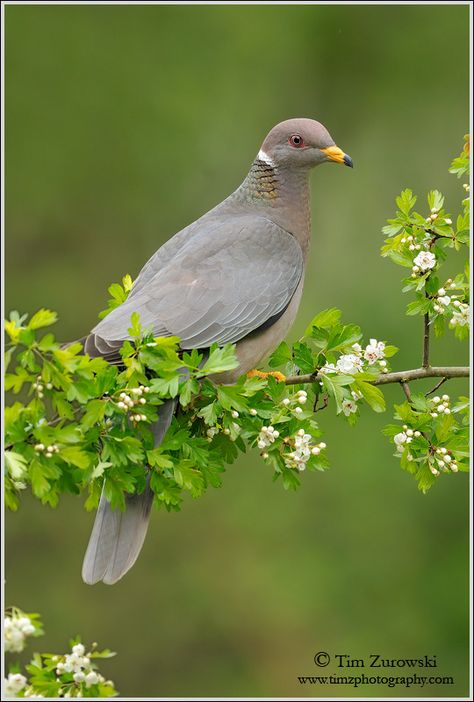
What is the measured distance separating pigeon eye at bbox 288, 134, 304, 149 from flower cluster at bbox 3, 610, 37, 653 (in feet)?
7.18

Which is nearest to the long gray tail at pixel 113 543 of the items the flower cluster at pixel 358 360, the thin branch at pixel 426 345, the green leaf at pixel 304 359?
the green leaf at pixel 304 359

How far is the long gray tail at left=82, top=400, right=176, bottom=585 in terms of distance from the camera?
3.25 m

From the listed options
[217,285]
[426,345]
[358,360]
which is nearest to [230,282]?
[217,285]

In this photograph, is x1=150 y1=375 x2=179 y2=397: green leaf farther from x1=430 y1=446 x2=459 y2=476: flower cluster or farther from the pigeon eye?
the pigeon eye

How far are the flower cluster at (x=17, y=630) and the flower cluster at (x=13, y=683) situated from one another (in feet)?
0.32

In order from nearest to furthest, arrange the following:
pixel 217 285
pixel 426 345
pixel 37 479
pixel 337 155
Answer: pixel 37 479, pixel 426 345, pixel 217 285, pixel 337 155

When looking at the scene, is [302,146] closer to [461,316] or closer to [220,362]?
[461,316]

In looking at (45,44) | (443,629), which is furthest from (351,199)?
(443,629)

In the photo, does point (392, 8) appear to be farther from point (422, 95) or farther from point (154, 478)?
point (154, 478)

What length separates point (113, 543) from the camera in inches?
129

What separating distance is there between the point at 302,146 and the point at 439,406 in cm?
131

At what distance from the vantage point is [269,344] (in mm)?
3738

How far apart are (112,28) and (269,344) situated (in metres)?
4.82

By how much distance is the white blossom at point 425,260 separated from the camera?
3201 mm
